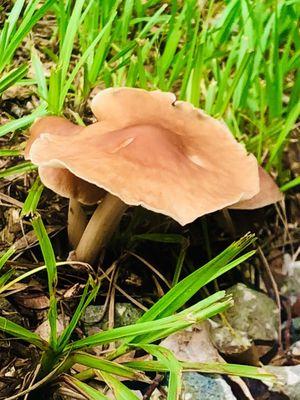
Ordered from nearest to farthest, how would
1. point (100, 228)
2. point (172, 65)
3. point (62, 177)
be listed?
1. point (62, 177)
2. point (100, 228)
3. point (172, 65)

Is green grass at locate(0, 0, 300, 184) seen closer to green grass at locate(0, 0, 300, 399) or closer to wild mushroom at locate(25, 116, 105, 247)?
green grass at locate(0, 0, 300, 399)

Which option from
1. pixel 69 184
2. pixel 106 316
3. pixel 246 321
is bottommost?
pixel 246 321

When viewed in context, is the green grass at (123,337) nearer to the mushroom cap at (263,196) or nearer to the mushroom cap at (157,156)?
the mushroom cap at (157,156)

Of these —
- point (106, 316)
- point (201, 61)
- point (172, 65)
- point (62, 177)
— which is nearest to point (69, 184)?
point (62, 177)

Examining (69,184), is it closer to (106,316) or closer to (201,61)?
(106,316)

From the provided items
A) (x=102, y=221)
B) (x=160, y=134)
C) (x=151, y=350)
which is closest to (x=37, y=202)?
(x=102, y=221)

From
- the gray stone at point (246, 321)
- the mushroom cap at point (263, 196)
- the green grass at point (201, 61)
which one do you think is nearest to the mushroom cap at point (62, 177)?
the green grass at point (201, 61)
